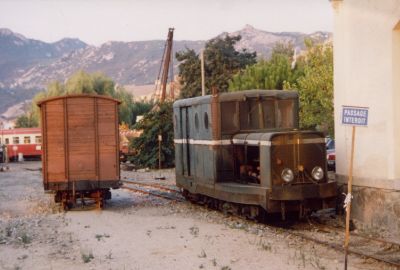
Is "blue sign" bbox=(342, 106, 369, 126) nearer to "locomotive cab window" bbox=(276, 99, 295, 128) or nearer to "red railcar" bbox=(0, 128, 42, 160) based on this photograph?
"locomotive cab window" bbox=(276, 99, 295, 128)

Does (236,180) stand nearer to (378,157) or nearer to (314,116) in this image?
(378,157)

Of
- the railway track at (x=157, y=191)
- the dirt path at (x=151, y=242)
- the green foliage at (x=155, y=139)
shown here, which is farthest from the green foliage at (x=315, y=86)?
the dirt path at (x=151, y=242)

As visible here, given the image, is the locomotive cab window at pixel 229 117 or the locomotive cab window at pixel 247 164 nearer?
the locomotive cab window at pixel 247 164

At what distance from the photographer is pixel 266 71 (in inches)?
1534

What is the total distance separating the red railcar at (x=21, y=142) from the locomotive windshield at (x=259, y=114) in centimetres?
4123

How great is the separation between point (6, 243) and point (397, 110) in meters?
8.19

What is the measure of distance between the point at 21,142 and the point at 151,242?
4413 cm

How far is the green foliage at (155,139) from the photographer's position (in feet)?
125

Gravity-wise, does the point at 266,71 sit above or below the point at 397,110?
above

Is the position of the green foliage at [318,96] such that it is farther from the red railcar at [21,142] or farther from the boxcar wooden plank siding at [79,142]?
the red railcar at [21,142]

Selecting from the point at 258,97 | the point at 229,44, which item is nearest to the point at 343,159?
the point at 258,97

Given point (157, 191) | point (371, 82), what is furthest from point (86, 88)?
point (371, 82)

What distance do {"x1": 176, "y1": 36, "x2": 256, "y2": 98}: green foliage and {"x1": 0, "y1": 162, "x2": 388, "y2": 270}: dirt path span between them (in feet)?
123

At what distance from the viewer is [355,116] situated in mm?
9188
